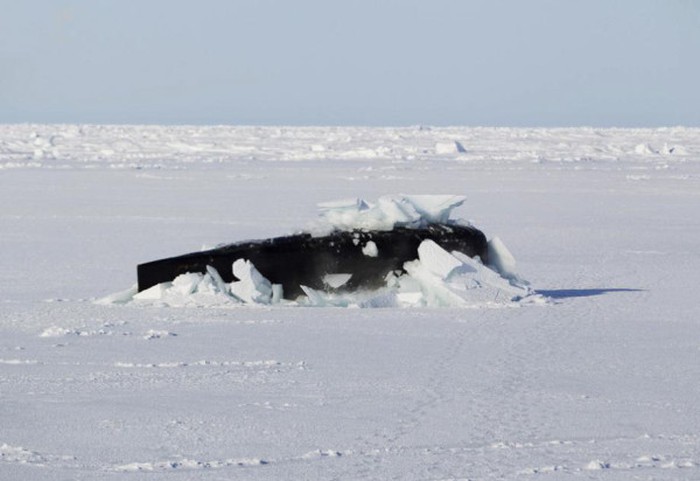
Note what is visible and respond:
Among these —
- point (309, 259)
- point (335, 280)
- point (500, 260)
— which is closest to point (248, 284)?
point (309, 259)

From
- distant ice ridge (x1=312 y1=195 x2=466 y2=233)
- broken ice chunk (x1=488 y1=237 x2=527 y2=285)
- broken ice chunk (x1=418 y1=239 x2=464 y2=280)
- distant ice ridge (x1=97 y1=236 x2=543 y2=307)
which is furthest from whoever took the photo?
broken ice chunk (x1=488 y1=237 x2=527 y2=285)

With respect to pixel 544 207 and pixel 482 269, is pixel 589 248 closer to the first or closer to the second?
pixel 482 269

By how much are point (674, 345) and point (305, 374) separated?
227 centimetres

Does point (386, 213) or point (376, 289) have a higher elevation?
point (386, 213)

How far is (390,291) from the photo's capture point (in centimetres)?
955

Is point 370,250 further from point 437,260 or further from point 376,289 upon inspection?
point 437,260

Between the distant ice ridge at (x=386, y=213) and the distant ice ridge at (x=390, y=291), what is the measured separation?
1.28ft

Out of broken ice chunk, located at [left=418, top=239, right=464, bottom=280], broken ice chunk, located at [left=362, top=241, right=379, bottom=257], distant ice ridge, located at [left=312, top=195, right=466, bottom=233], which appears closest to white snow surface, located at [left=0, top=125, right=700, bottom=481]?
broken ice chunk, located at [left=418, top=239, right=464, bottom=280]

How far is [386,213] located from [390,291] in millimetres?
659

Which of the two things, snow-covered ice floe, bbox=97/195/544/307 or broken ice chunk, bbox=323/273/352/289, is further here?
broken ice chunk, bbox=323/273/352/289

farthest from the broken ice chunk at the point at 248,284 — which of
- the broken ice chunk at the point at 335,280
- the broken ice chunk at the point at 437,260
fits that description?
the broken ice chunk at the point at 437,260

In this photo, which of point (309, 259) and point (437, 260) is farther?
point (309, 259)

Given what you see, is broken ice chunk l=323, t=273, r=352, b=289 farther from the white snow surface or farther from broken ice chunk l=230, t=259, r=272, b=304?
broken ice chunk l=230, t=259, r=272, b=304

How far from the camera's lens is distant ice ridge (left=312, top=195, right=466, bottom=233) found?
389 inches
